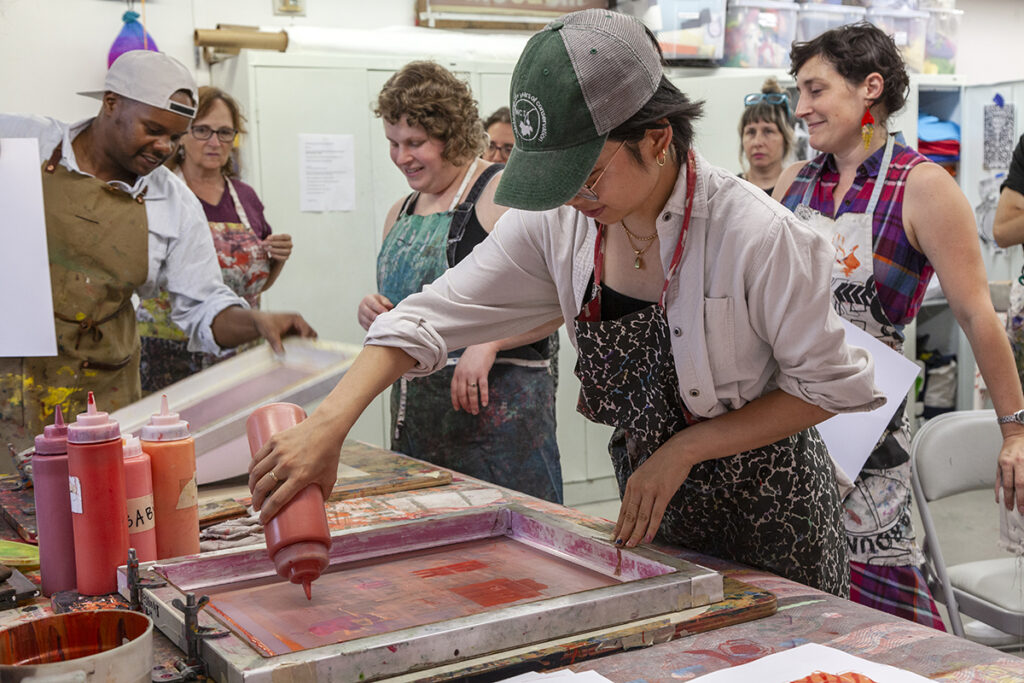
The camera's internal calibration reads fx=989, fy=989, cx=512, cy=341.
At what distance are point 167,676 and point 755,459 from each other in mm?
837

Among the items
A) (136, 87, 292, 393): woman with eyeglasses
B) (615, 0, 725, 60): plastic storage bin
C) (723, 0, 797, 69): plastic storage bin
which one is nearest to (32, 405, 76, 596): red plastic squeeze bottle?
(136, 87, 292, 393): woman with eyeglasses

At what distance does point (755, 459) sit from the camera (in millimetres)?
1434

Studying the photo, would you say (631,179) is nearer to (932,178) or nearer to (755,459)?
(755,459)

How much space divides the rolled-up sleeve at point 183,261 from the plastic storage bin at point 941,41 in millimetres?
4195

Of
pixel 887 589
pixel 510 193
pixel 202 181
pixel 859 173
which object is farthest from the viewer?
pixel 202 181

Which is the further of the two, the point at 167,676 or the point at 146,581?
the point at 146,581

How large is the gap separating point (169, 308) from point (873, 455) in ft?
7.05

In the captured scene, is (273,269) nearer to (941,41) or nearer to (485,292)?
(485,292)

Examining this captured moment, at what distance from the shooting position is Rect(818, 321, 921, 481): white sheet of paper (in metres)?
1.92

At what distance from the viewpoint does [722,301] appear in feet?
4.26

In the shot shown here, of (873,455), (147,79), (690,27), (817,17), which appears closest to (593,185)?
(873,455)

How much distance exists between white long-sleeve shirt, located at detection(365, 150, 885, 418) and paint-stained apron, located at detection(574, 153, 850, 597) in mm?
45

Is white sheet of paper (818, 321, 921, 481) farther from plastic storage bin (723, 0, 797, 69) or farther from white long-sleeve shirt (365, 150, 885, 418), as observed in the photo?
plastic storage bin (723, 0, 797, 69)

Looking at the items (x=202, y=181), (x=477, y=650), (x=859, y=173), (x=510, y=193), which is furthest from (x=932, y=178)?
(x=202, y=181)
